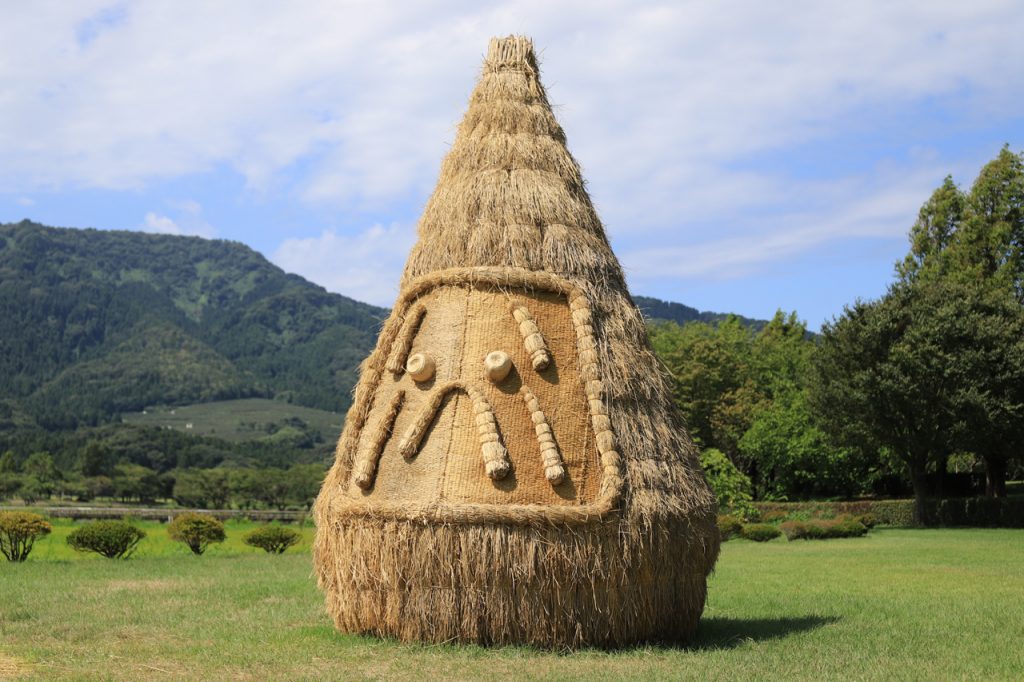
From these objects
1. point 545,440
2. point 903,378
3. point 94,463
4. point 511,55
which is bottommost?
point 94,463

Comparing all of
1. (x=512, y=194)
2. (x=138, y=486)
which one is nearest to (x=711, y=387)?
(x=512, y=194)

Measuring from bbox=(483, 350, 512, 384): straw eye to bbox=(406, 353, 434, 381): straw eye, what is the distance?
681 mm

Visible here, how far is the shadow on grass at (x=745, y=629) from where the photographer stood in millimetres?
11547

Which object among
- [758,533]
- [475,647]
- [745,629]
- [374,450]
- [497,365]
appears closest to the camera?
[475,647]

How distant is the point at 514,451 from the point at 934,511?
104ft

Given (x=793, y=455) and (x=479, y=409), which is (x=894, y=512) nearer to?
(x=793, y=455)

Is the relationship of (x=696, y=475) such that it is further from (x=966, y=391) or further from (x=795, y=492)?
(x=795, y=492)

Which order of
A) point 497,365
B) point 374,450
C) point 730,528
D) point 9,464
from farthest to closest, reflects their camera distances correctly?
point 9,464
point 730,528
point 374,450
point 497,365

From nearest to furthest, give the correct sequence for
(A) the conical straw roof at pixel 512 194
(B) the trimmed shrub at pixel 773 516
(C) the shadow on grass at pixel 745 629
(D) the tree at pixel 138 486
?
1. (C) the shadow on grass at pixel 745 629
2. (A) the conical straw roof at pixel 512 194
3. (B) the trimmed shrub at pixel 773 516
4. (D) the tree at pixel 138 486

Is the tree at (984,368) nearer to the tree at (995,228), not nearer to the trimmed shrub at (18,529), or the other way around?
the tree at (995,228)

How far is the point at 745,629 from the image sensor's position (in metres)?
A: 12.7

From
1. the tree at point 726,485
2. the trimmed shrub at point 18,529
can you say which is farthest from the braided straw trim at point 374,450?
the tree at point 726,485

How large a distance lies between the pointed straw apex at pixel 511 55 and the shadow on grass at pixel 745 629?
7.39 meters

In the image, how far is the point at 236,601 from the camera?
15539mm
